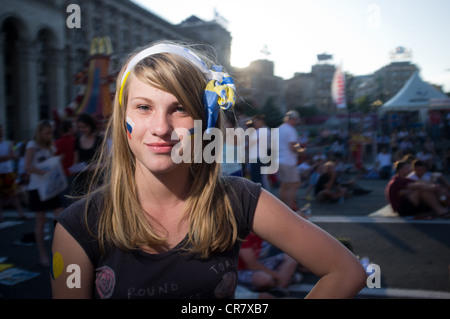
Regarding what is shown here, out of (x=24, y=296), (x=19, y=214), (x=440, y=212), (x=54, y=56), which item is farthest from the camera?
(x=54, y=56)

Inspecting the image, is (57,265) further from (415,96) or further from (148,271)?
(415,96)

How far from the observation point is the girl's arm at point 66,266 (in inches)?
47.2

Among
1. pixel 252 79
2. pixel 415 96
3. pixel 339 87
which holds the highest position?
pixel 339 87

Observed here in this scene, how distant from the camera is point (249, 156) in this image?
18.4 ft

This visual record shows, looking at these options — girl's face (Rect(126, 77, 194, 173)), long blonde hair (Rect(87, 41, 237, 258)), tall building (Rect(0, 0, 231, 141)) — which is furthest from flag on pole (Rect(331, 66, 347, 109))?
girl's face (Rect(126, 77, 194, 173))

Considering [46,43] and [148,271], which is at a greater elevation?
[46,43]

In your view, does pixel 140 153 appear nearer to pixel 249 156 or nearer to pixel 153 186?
pixel 153 186

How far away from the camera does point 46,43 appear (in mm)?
26812

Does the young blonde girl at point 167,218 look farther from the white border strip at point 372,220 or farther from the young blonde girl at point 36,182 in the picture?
the white border strip at point 372,220

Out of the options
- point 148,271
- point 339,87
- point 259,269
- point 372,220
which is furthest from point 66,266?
point 339,87

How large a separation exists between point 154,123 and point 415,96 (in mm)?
15881

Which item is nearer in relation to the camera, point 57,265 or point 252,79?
point 57,265

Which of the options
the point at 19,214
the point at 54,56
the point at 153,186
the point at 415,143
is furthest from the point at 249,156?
the point at 54,56
